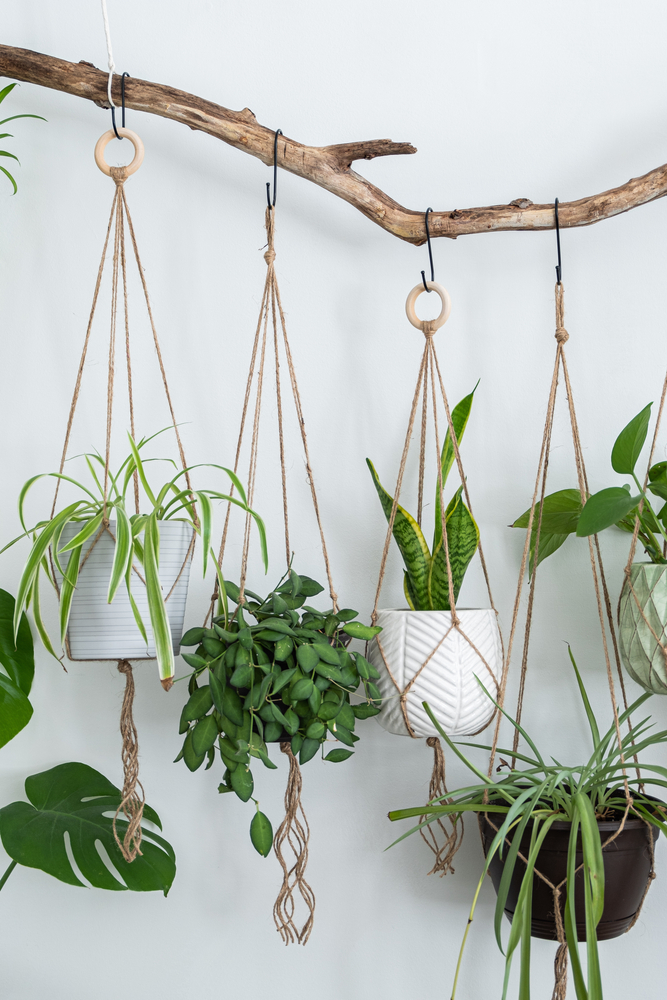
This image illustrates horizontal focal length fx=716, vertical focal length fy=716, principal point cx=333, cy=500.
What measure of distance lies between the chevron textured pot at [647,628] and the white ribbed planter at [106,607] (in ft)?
2.00

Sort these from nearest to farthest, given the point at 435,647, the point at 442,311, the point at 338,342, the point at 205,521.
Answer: the point at 205,521, the point at 435,647, the point at 442,311, the point at 338,342

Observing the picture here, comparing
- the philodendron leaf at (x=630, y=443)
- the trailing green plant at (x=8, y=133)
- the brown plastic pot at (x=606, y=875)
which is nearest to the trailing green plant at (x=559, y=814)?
the brown plastic pot at (x=606, y=875)

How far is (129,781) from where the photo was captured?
970 millimetres

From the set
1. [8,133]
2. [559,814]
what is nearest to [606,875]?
[559,814]

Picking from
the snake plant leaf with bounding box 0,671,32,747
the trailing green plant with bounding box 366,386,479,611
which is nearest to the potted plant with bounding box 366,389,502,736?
the trailing green plant with bounding box 366,386,479,611

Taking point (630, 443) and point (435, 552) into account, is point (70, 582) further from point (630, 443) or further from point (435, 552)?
point (630, 443)

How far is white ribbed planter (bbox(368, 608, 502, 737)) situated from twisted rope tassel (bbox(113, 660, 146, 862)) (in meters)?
0.35

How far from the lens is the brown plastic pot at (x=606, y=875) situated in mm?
870

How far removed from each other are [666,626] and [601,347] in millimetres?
453

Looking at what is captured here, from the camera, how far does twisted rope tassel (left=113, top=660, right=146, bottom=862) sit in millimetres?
965

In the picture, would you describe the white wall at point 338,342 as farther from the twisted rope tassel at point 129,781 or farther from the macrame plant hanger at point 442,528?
the twisted rope tassel at point 129,781

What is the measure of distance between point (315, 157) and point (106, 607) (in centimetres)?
71

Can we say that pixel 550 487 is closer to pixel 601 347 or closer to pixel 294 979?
pixel 601 347

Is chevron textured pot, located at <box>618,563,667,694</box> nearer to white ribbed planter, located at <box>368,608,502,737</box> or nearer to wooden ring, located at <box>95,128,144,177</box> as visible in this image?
white ribbed planter, located at <box>368,608,502,737</box>
